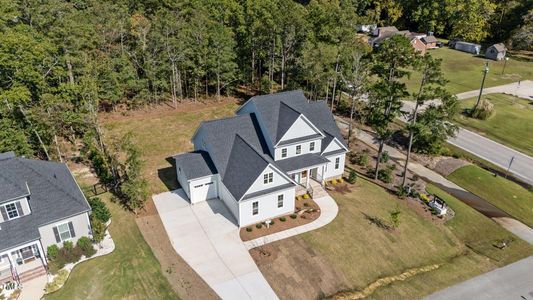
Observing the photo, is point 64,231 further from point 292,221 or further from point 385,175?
point 385,175

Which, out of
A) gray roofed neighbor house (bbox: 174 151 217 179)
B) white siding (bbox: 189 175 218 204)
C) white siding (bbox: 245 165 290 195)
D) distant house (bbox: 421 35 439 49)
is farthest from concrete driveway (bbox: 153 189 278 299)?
distant house (bbox: 421 35 439 49)

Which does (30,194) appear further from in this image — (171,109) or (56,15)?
(56,15)

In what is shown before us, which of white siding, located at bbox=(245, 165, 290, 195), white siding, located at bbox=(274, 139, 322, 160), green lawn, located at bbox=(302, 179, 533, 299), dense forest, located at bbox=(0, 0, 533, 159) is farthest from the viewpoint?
dense forest, located at bbox=(0, 0, 533, 159)

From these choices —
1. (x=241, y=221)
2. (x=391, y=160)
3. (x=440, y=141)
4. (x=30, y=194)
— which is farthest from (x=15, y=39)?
(x=440, y=141)

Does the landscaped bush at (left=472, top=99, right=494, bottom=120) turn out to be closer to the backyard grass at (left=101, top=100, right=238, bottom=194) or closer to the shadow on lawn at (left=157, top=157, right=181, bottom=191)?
the backyard grass at (left=101, top=100, right=238, bottom=194)

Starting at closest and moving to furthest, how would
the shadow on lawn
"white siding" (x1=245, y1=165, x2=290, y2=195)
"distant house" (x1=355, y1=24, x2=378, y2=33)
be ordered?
"white siding" (x1=245, y1=165, x2=290, y2=195), the shadow on lawn, "distant house" (x1=355, y1=24, x2=378, y2=33)

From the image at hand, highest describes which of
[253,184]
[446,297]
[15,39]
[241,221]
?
[15,39]

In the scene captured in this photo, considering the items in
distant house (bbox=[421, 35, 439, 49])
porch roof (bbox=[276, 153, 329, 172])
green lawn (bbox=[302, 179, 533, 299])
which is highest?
distant house (bbox=[421, 35, 439, 49])

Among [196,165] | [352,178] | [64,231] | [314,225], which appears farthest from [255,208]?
[64,231]
